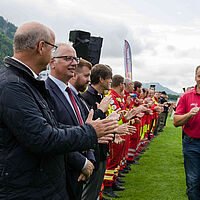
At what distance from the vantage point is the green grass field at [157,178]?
540 cm

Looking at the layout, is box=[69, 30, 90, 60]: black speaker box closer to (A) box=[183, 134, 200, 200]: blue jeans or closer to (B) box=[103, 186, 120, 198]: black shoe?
(B) box=[103, 186, 120, 198]: black shoe

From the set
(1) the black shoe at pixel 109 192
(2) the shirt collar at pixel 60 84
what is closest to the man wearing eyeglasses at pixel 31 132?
(2) the shirt collar at pixel 60 84

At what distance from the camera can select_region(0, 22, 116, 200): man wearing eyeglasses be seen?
165 cm

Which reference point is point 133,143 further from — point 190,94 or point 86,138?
point 86,138

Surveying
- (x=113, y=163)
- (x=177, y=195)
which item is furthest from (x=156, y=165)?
(x=113, y=163)

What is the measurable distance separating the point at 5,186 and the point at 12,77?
0.70 meters

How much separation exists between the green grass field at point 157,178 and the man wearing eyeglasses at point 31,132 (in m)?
3.61

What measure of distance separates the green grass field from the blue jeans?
143 cm

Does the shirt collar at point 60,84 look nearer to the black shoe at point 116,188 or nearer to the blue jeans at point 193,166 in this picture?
the blue jeans at point 193,166

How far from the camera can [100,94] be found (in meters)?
4.04

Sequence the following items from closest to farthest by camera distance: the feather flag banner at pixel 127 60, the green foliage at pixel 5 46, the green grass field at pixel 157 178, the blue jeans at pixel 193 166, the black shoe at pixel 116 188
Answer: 1. the blue jeans at pixel 193 166
2. the green grass field at pixel 157 178
3. the black shoe at pixel 116 188
4. the feather flag banner at pixel 127 60
5. the green foliage at pixel 5 46

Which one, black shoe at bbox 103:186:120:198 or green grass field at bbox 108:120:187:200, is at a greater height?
black shoe at bbox 103:186:120:198

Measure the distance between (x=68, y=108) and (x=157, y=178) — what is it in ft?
15.9

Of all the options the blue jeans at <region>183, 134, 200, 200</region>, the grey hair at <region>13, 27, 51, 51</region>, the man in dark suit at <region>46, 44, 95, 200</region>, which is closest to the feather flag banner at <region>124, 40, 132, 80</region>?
the blue jeans at <region>183, 134, 200, 200</region>
